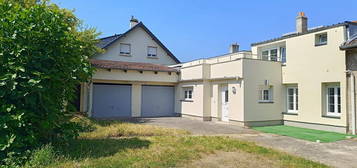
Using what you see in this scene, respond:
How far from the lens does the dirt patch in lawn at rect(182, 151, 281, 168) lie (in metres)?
6.27

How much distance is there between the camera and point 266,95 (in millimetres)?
14898

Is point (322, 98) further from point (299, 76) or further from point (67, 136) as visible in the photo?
point (67, 136)

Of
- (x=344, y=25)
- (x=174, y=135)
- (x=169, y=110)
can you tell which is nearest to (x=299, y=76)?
(x=344, y=25)

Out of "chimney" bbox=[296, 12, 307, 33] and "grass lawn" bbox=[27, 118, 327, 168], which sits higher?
"chimney" bbox=[296, 12, 307, 33]

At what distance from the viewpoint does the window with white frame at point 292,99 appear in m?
14.5

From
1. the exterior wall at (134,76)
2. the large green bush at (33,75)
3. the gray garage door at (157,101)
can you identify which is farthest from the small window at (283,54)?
the large green bush at (33,75)

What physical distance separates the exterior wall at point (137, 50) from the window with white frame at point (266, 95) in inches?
440

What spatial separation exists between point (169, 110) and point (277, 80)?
8.67 m

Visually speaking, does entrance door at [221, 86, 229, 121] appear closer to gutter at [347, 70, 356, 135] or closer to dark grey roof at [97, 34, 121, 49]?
gutter at [347, 70, 356, 135]

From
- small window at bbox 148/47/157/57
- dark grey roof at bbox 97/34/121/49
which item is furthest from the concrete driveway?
dark grey roof at bbox 97/34/121/49

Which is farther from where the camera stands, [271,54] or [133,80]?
[133,80]

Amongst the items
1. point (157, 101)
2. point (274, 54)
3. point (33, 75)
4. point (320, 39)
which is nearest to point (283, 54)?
point (274, 54)

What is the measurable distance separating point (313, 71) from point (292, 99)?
90.3 inches

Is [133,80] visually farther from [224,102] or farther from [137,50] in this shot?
[224,102]
